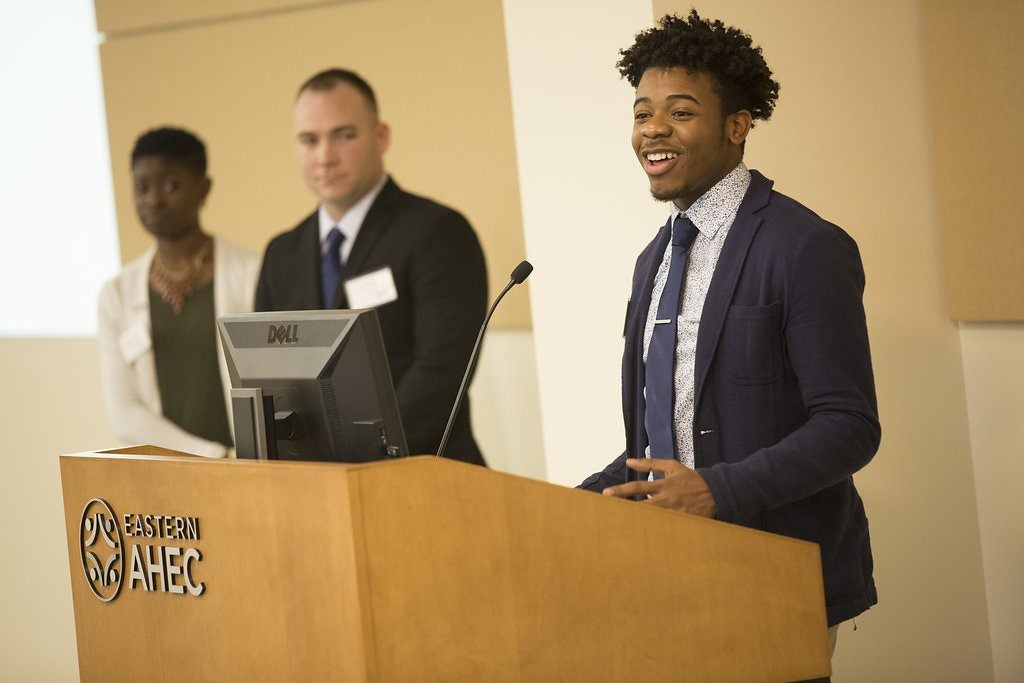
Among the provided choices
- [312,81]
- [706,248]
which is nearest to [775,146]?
[706,248]

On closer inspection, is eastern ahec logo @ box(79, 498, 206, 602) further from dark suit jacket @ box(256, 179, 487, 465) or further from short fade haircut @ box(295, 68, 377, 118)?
short fade haircut @ box(295, 68, 377, 118)

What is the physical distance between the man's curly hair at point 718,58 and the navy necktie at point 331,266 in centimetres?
214

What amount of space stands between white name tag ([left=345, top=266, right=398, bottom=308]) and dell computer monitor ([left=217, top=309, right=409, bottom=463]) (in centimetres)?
198

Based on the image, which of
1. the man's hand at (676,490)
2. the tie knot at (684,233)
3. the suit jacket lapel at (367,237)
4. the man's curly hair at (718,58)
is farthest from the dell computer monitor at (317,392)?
the suit jacket lapel at (367,237)

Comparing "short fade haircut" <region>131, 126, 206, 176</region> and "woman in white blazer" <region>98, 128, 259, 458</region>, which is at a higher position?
"short fade haircut" <region>131, 126, 206, 176</region>

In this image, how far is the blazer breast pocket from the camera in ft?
6.55

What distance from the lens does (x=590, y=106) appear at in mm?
3357

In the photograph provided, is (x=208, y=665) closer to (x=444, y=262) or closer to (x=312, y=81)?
(x=444, y=262)

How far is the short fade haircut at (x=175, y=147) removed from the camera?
15.8 feet

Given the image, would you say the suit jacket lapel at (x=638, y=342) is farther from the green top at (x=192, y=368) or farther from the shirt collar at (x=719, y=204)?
the green top at (x=192, y=368)

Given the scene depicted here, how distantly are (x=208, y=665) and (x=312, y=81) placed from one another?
3102mm

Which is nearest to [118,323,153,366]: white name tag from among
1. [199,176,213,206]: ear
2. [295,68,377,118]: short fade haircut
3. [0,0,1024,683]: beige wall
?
[199,176,213,206]: ear

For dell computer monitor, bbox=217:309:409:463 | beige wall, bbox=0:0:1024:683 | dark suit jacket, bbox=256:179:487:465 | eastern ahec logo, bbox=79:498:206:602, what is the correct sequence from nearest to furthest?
eastern ahec logo, bbox=79:498:206:602
dell computer monitor, bbox=217:309:409:463
beige wall, bbox=0:0:1024:683
dark suit jacket, bbox=256:179:487:465

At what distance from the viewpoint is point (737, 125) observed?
2.22 metres
